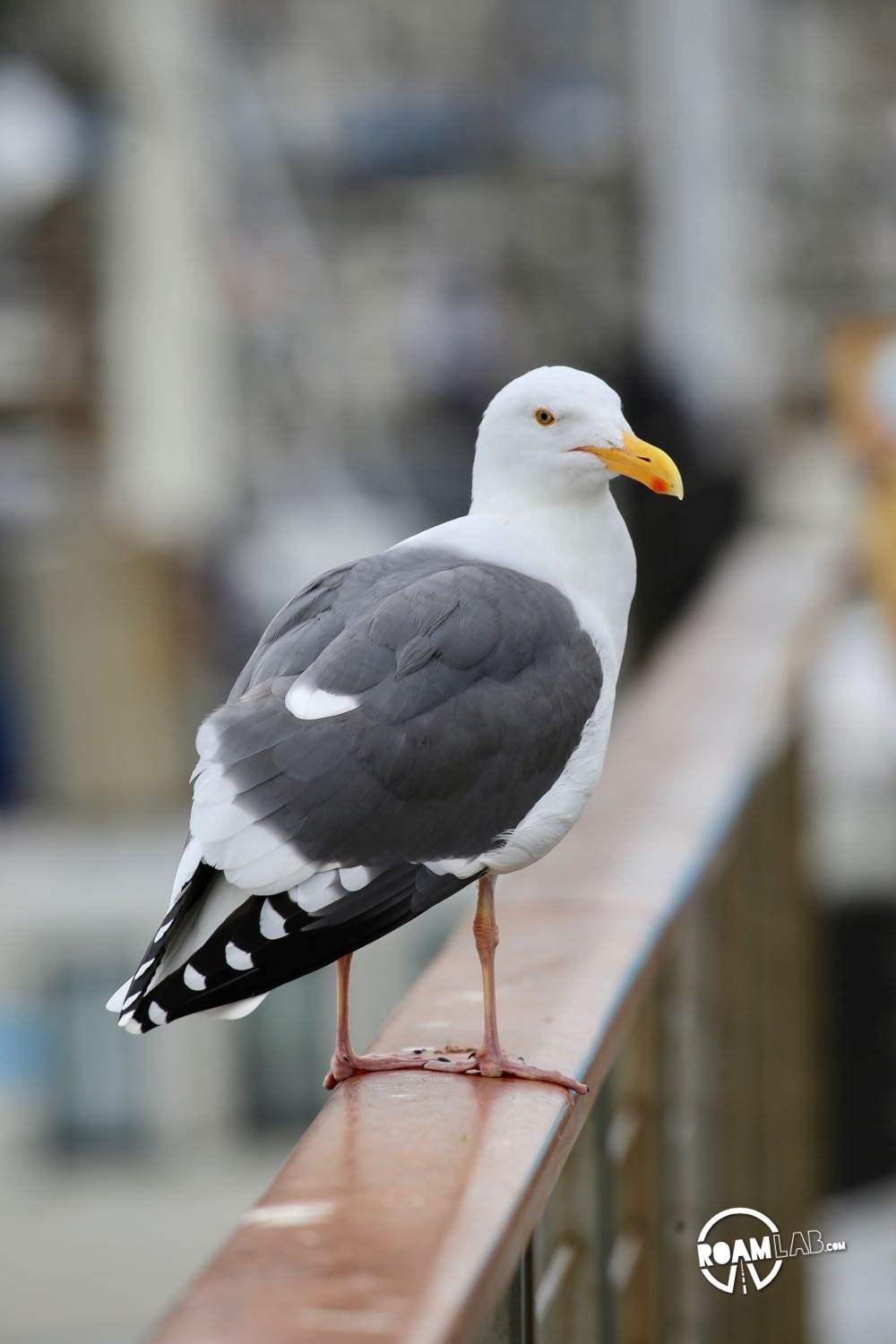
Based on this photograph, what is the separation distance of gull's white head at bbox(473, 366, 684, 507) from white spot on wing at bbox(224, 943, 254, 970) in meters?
0.31

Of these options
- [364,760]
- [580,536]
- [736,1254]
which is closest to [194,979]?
[364,760]

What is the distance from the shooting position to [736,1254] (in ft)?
3.85

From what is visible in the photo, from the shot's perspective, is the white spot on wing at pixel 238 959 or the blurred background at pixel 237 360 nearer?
the white spot on wing at pixel 238 959

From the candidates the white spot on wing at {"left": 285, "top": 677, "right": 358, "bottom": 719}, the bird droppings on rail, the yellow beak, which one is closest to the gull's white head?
the yellow beak

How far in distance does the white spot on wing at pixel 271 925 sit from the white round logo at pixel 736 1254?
39 centimetres

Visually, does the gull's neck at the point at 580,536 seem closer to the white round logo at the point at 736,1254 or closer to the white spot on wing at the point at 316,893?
the white spot on wing at the point at 316,893

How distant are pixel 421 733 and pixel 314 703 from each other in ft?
0.20

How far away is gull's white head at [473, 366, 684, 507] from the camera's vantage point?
3.44ft

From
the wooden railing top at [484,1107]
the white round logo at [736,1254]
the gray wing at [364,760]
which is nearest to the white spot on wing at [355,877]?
the gray wing at [364,760]

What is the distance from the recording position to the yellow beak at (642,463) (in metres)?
1.03

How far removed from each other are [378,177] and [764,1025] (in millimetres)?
7797

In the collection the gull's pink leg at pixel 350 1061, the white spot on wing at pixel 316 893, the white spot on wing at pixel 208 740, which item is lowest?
the gull's pink leg at pixel 350 1061
